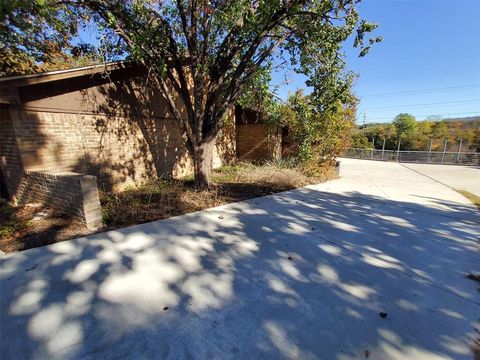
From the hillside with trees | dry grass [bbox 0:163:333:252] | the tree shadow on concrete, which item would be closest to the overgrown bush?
the hillside with trees

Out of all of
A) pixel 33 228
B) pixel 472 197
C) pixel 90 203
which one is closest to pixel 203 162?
pixel 90 203

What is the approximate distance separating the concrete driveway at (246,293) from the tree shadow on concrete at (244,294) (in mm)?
12

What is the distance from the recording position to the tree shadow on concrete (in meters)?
1.87

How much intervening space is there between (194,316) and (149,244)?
1.67 m

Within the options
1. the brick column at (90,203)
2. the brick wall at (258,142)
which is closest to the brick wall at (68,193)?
the brick column at (90,203)

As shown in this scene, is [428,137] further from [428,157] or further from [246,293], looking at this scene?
[246,293]

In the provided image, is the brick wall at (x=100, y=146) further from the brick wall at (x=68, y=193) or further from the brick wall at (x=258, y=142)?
the brick wall at (x=258, y=142)

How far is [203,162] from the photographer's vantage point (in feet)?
21.2

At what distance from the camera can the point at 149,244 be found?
351 centimetres

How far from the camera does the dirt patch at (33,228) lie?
353cm

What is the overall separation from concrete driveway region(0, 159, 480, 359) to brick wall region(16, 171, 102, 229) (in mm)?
564

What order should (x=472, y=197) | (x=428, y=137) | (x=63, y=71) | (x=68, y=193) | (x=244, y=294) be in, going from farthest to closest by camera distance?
(x=428, y=137)
(x=472, y=197)
(x=63, y=71)
(x=68, y=193)
(x=244, y=294)

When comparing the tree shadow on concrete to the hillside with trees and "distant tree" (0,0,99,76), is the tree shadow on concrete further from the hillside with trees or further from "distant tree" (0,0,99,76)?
the hillside with trees

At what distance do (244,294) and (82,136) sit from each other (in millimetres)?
5791
